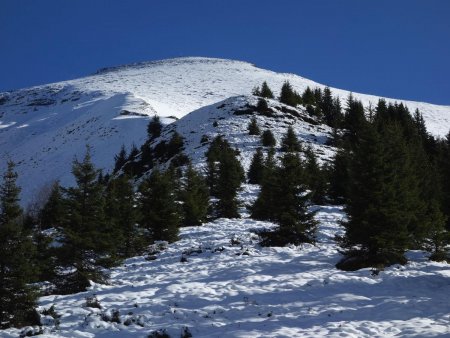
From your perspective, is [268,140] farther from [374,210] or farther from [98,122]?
[98,122]

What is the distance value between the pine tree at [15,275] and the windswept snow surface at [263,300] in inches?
23.3

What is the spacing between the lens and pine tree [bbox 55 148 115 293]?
649 inches

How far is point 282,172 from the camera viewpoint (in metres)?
23.8

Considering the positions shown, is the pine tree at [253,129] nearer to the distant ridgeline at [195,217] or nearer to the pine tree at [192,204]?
the distant ridgeline at [195,217]

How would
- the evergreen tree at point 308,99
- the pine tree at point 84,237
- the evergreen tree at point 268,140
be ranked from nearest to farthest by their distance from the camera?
the pine tree at point 84,237, the evergreen tree at point 268,140, the evergreen tree at point 308,99

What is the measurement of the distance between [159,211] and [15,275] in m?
14.2

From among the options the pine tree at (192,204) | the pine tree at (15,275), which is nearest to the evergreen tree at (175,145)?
the pine tree at (192,204)

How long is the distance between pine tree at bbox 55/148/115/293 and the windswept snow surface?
3.21 ft

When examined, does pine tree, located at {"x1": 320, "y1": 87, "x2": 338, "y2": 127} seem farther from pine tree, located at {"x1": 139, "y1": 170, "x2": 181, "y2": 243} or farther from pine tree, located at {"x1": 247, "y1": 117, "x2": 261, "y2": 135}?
pine tree, located at {"x1": 139, "y1": 170, "x2": 181, "y2": 243}

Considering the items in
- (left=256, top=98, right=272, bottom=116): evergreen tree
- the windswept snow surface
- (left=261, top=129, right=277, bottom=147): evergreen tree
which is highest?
(left=256, top=98, right=272, bottom=116): evergreen tree

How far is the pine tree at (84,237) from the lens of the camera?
54.1ft

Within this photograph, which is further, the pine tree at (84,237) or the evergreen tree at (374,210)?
the evergreen tree at (374,210)

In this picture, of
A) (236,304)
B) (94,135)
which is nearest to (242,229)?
(236,304)

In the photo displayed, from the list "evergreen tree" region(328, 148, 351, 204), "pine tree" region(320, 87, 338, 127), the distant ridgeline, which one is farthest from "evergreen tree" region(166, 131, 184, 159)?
"pine tree" region(320, 87, 338, 127)
